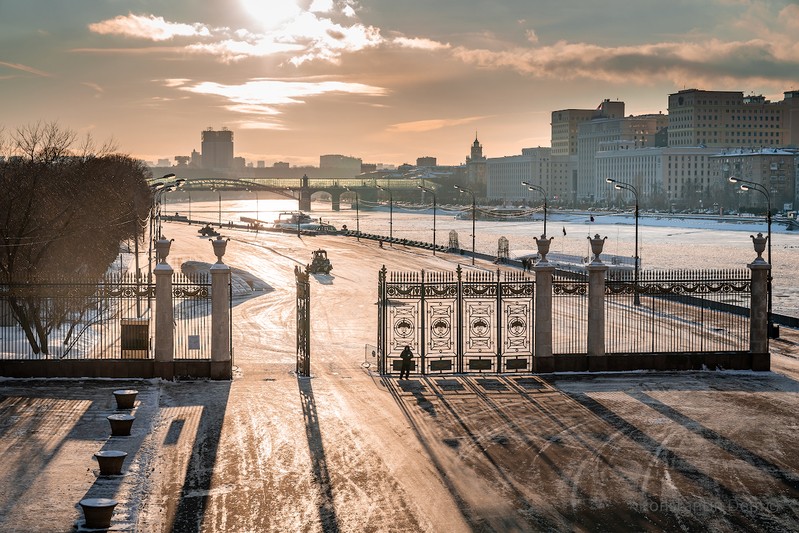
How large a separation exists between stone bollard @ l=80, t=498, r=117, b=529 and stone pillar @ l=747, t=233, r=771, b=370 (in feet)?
72.3

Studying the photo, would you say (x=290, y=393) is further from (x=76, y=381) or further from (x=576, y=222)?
(x=576, y=222)

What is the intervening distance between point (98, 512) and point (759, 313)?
22670 millimetres

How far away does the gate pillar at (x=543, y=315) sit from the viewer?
3072 centimetres

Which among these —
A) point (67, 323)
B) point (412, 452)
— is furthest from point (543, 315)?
point (67, 323)

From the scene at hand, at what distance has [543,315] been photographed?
3083 centimetres

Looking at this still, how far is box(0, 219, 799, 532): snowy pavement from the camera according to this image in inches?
733

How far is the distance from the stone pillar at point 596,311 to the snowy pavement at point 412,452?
1.05m

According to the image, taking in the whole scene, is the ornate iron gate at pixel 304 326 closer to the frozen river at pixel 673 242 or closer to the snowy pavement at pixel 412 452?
the snowy pavement at pixel 412 452

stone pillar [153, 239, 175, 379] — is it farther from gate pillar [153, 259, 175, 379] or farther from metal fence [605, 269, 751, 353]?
metal fence [605, 269, 751, 353]

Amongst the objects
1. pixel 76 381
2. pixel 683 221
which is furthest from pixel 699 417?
pixel 683 221

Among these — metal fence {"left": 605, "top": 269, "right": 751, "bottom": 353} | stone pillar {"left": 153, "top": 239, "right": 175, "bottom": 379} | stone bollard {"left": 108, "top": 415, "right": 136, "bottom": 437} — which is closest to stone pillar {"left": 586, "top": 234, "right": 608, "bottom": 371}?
metal fence {"left": 605, "top": 269, "right": 751, "bottom": 353}

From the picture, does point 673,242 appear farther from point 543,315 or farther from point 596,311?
point 543,315

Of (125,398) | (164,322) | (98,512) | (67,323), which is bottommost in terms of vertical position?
(98,512)

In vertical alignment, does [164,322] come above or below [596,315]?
below
